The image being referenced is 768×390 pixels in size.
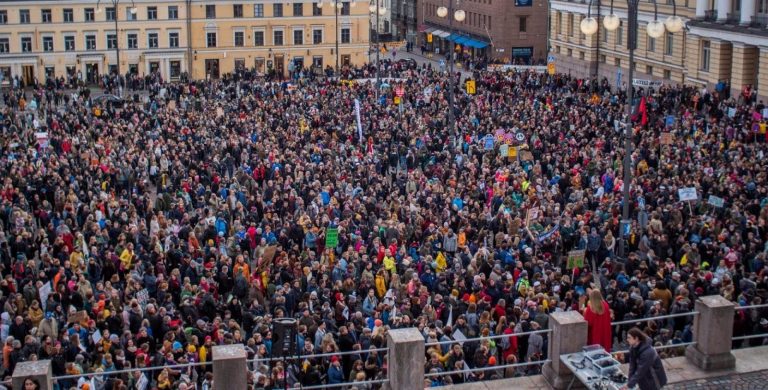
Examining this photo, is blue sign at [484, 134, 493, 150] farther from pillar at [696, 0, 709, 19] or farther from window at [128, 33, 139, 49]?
window at [128, 33, 139, 49]

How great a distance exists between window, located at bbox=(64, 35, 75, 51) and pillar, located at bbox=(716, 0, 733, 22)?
4806cm

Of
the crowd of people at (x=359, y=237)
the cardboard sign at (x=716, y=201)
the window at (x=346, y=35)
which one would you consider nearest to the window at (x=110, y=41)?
the window at (x=346, y=35)

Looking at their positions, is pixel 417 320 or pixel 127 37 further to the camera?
pixel 127 37

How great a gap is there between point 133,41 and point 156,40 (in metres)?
1.80

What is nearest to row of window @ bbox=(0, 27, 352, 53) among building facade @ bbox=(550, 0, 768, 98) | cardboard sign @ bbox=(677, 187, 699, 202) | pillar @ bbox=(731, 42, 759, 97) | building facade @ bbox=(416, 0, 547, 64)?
building facade @ bbox=(416, 0, 547, 64)

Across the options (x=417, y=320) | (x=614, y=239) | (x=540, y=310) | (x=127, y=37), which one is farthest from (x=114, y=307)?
(x=127, y=37)

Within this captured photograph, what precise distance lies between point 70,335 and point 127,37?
61.5 meters

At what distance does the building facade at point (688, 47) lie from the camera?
4672 cm

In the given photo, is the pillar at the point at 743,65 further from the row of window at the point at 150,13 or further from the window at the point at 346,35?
the row of window at the point at 150,13

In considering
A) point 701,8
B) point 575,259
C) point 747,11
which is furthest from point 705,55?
point 575,259

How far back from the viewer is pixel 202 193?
28953mm

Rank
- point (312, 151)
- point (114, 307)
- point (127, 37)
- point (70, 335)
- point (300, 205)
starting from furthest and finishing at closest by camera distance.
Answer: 1. point (127, 37)
2. point (312, 151)
3. point (300, 205)
4. point (114, 307)
5. point (70, 335)

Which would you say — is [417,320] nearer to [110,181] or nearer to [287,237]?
[287,237]

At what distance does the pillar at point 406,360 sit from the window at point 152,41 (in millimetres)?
66301
